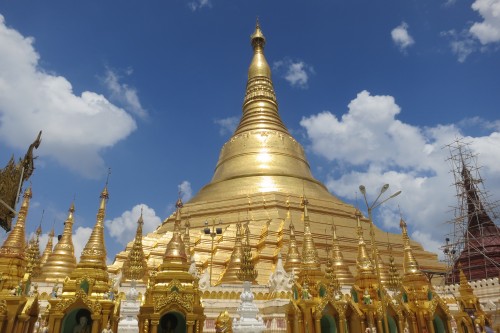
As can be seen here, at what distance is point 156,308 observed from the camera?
1044cm

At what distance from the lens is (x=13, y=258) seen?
11.4 m

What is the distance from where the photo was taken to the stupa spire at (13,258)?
11.0 meters

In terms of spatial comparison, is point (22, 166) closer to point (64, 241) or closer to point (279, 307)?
point (64, 241)

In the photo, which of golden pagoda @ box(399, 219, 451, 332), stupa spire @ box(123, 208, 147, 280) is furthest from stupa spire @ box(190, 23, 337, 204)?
golden pagoda @ box(399, 219, 451, 332)

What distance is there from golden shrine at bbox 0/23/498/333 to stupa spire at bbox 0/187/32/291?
0.03m

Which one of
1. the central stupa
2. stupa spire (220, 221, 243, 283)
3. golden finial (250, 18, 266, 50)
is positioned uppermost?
golden finial (250, 18, 266, 50)

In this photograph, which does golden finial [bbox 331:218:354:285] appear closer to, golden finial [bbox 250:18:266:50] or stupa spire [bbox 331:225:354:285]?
stupa spire [bbox 331:225:354:285]

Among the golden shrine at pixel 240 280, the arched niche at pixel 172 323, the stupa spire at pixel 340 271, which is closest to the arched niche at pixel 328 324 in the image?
the golden shrine at pixel 240 280

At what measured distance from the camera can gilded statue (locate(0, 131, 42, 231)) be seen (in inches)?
526

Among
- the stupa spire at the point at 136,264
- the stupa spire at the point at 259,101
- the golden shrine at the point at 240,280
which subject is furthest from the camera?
the stupa spire at the point at 259,101

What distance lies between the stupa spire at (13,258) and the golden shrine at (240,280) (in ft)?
0.11

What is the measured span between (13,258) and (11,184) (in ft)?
10.5

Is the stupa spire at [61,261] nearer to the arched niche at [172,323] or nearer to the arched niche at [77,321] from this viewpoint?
the arched niche at [77,321]

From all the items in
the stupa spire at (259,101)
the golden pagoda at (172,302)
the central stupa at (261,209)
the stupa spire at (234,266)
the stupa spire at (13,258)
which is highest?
the stupa spire at (259,101)
